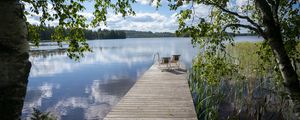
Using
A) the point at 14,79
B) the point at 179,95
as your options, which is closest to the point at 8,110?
the point at 14,79

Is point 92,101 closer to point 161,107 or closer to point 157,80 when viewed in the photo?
point 157,80

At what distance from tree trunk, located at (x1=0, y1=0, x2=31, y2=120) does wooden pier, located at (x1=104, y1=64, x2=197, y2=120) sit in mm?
5304

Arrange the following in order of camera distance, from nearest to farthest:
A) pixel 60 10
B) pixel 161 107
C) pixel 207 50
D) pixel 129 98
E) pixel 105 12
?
pixel 60 10, pixel 105 12, pixel 207 50, pixel 161 107, pixel 129 98

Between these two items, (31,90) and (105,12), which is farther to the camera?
(31,90)

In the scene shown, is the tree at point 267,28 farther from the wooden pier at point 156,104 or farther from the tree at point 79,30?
the wooden pier at point 156,104

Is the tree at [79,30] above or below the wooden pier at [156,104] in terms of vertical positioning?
above

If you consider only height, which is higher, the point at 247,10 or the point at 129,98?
the point at 247,10

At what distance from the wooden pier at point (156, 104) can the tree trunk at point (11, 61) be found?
17.4ft

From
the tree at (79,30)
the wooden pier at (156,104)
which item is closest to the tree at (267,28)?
the tree at (79,30)

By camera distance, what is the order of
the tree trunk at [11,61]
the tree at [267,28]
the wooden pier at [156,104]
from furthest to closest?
the wooden pier at [156,104] < the tree at [267,28] < the tree trunk at [11,61]

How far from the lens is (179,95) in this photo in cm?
988

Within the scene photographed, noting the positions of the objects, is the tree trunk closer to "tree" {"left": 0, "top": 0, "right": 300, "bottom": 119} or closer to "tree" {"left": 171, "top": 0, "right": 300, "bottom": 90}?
"tree" {"left": 0, "top": 0, "right": 300, "bottom": 119}

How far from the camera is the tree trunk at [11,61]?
168 cm

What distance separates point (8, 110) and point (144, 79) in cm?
1248
